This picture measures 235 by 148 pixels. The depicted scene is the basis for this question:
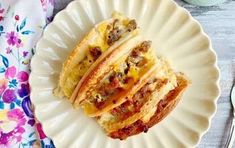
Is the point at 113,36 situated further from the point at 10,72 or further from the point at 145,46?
the point at 10,72

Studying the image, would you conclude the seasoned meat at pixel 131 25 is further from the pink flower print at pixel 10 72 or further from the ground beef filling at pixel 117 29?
→ the pink flower print at pixel 10 72

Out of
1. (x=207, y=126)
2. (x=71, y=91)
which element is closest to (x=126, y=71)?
(x=71, y=91)

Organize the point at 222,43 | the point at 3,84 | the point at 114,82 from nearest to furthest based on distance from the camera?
the point at 114,82, the point at 3,84, the point at 222,43

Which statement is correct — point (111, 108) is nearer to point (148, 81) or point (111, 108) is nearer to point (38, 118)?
point (148, 81)

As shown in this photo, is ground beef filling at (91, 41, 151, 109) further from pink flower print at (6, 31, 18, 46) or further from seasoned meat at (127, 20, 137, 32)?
pink flower print at (6, 31, 18, 46)

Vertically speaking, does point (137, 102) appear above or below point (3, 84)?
below

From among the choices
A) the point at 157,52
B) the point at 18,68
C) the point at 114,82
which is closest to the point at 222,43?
the point at 157,52

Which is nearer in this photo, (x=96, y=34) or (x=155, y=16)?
(x=96, y=34)
